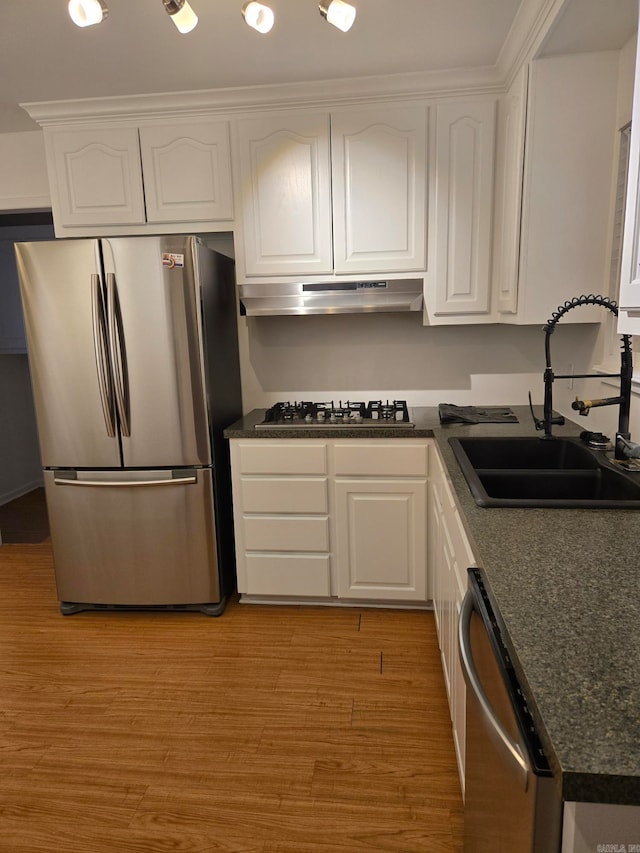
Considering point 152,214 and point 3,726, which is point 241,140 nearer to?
point 152,214

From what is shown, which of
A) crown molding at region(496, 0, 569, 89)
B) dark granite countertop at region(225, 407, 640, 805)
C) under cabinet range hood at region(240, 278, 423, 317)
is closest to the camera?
dark granite countertop at region(225, 407, 640, 805)

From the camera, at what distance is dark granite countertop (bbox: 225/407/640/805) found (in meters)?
0.64

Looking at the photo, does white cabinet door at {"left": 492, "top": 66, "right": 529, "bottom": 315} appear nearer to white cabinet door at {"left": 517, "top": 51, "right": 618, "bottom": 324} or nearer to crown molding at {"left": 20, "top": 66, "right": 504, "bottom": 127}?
white cabinet door at {"left": 517, "top": 51, "right": 618, "bottom": 324}

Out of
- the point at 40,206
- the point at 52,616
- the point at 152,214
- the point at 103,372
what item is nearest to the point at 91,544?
the point at 52,616

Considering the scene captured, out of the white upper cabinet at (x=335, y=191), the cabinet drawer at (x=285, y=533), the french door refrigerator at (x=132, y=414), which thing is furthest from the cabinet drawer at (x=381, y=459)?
the white upper cabinet at (x=335, y=191)

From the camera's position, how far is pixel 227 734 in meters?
1.99

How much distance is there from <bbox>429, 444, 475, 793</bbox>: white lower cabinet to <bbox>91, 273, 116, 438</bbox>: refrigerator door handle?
152 cm

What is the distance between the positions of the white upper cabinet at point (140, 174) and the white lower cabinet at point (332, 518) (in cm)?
125

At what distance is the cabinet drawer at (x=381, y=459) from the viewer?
2.60m

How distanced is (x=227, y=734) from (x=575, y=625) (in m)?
1.53

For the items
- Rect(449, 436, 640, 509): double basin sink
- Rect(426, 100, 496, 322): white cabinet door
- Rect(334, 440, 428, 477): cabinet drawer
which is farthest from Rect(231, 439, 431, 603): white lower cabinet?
Rect(426, 100, 496, 322): white cabinet door

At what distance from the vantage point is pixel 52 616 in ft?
9.39

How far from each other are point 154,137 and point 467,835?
10.1 ft

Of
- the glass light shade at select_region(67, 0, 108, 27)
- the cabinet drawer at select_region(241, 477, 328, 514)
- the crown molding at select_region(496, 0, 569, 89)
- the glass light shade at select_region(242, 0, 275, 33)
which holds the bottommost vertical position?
the cabinet drawer at select_region(241, 477, 328, 514)
